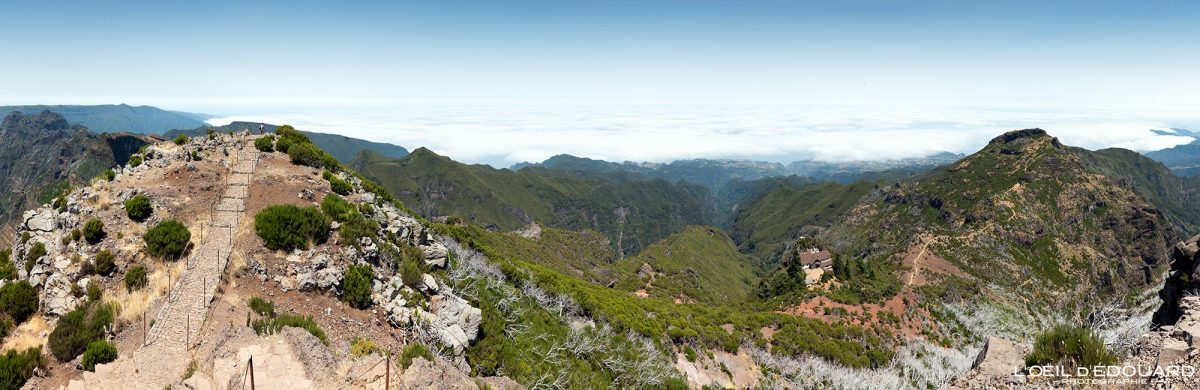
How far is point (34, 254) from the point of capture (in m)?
17.9

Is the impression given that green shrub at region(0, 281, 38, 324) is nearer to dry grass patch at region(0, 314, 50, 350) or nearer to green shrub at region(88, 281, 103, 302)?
dry grass patch at region(0, 314, 50, 350)

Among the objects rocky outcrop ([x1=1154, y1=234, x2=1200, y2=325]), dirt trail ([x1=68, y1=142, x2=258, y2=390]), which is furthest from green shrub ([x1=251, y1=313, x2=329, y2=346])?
rocky outcrop ([x1=1154, y1=234, x2=1200, y2=325])

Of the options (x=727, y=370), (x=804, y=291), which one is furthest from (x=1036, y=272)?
(x=727, y=370)

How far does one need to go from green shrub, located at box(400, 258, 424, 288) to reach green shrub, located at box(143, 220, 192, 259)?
797 centimetres

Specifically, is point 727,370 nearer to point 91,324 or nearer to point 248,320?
point 248,320

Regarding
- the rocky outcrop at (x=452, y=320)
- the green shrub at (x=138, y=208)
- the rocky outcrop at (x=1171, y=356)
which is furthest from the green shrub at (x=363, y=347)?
the rocky outcrop at (x=1171, y=356)

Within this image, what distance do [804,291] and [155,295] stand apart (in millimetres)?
59678

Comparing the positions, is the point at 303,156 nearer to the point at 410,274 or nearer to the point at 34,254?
the point at 34,254

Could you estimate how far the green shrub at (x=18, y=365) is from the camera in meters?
11.8

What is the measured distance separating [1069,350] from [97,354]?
84.9ft

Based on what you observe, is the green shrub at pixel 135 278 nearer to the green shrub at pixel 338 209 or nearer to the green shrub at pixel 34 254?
the green shrub at pixel 34 254

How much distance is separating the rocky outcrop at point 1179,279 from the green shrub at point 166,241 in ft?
118

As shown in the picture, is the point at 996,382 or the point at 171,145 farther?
the point at 171,145

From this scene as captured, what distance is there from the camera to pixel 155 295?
51.6 ft
